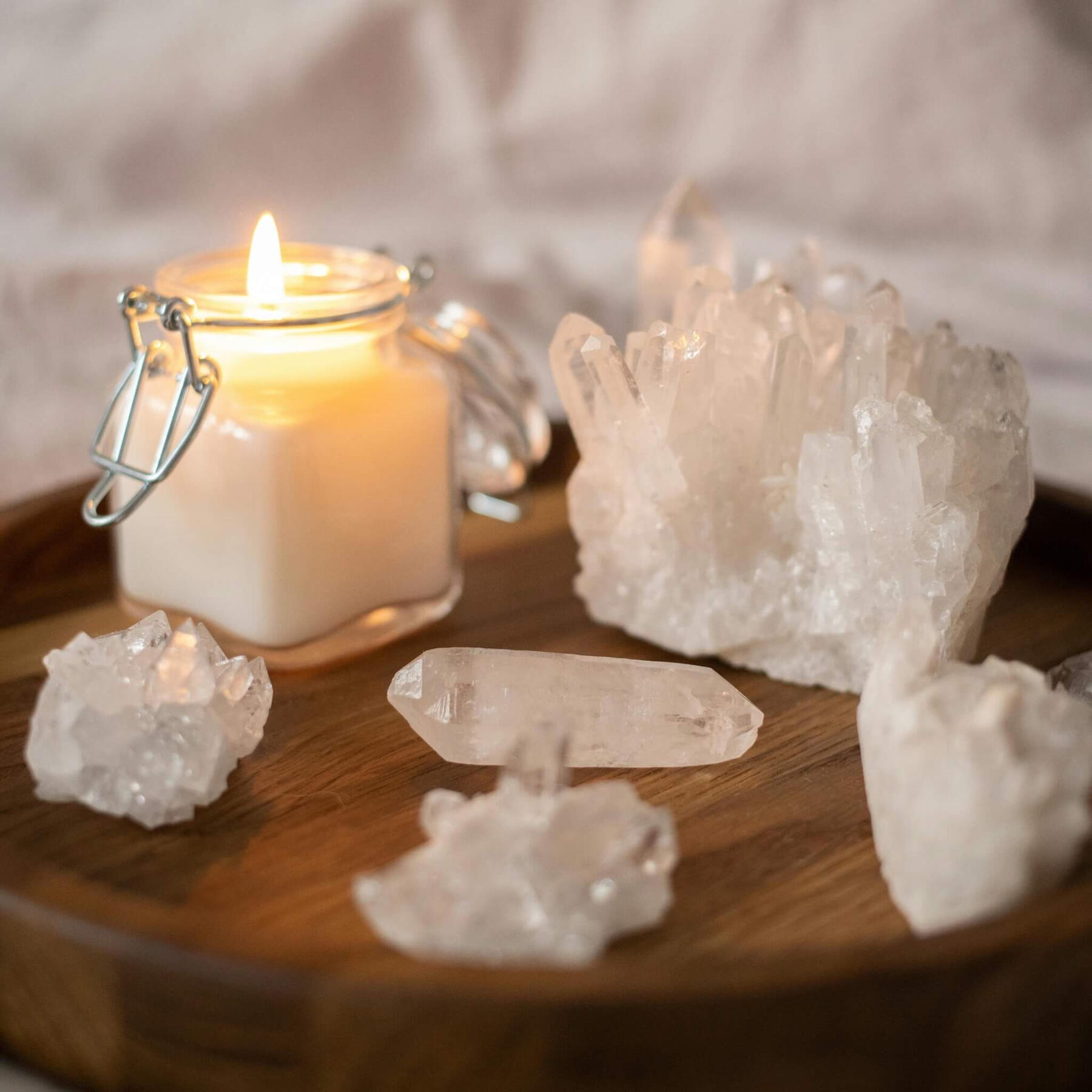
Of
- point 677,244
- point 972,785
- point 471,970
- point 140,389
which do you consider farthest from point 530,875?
point 677,244

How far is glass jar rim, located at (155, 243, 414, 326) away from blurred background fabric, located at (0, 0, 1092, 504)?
621 millimetres

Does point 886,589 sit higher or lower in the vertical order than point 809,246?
lower

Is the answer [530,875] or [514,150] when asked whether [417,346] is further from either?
[514,150]

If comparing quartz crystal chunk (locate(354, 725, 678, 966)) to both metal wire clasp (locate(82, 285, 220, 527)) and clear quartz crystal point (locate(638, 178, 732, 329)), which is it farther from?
clear quartz crystal point (locate(638, 178, 732, 329))

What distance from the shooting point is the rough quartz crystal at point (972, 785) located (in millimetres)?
608

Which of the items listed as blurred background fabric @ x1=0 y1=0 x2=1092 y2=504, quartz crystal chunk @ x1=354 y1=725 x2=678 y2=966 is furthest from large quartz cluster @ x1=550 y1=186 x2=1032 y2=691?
blurred background fabric @ x1=0 y1=0 x2=1092 y2=504

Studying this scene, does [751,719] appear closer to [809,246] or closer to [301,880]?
[301,880]

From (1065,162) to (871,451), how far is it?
0.85 metres

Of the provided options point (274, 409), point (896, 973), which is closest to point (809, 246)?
point (274, 409)

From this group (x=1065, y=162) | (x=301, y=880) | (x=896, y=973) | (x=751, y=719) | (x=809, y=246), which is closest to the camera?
(x=896, y=973)

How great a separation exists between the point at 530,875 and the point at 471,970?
5 centimetres

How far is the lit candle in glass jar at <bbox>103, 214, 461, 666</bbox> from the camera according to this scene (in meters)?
0.87

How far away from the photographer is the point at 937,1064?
57 centimetres

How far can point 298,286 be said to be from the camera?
975mm
